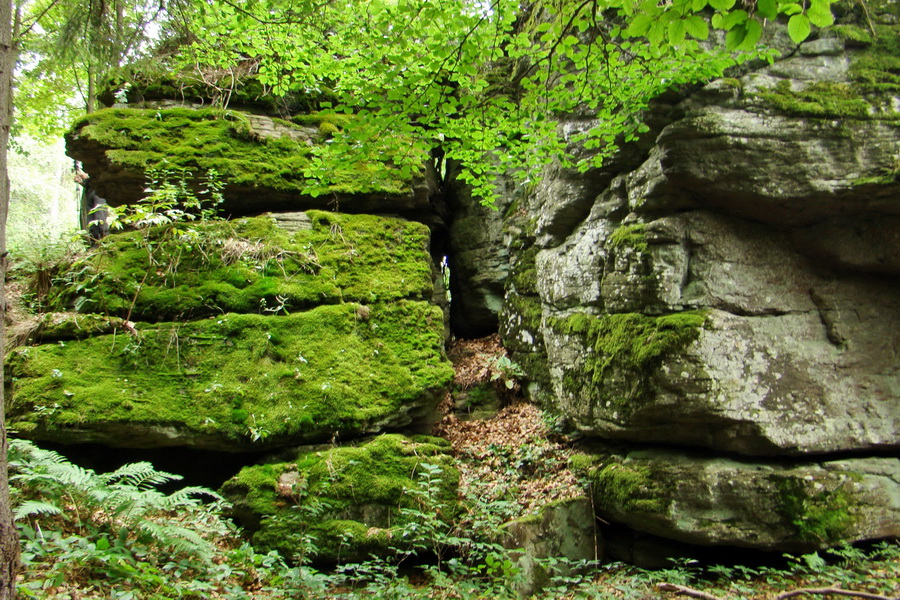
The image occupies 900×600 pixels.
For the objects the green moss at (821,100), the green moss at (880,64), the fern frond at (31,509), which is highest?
the green moss at (880,64)

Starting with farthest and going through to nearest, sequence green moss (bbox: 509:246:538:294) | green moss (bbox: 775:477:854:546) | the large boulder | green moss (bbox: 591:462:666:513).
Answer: green moss (bbox: 509:246:538:294) → green moss (bbox: 591:462:666:513) → the large boulder → green moss (bbox: 775:477:854:546)

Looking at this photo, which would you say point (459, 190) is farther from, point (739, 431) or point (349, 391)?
point (739, 431)

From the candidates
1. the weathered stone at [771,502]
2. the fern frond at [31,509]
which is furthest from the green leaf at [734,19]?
the fern frond at [31,509]

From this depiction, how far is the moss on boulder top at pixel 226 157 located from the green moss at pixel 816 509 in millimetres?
5882

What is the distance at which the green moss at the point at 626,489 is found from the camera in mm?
5500

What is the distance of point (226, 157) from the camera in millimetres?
7418

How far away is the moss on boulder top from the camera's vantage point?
23.1 ft

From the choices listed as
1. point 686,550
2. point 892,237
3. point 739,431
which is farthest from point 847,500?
point 892,237

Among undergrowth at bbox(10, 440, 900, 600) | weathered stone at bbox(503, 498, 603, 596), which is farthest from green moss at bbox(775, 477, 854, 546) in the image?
weathered stone at bbox(503, 498, 603, 596)

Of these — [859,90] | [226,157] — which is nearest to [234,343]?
[226,157]

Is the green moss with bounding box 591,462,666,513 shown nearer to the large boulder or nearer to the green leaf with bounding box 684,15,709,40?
the large boulder

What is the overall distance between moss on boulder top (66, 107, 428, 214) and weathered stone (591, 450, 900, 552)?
515cm

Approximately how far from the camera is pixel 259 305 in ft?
21.1

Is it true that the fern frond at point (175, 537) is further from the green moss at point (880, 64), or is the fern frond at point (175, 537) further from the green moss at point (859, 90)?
the green moss at point (880, 64)
